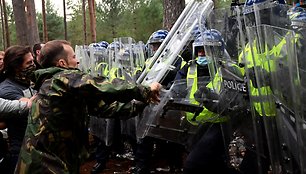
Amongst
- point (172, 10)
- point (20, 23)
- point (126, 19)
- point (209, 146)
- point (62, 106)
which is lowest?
point (209, 146)

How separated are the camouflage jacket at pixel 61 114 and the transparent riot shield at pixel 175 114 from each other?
1490 millimetres

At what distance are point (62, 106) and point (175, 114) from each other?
6.74 feet

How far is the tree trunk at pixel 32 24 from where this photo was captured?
46.5 feet

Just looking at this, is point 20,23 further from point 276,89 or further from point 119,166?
point 276,89

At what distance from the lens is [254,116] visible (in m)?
3.31

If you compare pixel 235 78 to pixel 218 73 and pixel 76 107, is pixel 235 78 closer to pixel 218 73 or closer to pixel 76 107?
pixel 218 73

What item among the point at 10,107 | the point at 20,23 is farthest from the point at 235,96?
the point at 20,23

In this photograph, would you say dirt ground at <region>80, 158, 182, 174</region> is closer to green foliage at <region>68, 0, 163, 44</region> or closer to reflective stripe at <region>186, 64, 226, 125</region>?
reflective stripe at <region>186, 64, 226, 125</region>

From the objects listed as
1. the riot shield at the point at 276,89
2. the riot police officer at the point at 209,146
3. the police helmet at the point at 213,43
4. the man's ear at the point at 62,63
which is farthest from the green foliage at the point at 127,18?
the man's ear at the point at 62,63

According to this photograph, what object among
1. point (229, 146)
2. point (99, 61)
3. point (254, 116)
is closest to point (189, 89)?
point (229, 146)

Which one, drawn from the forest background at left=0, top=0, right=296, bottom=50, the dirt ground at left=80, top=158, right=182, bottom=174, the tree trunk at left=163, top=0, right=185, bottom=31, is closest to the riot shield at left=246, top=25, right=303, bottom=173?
the dirt ground at left=80, top=158, right=182, bottom=174

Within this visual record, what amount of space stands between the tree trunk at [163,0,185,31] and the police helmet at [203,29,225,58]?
5.01 metres

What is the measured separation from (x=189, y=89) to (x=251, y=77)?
1.20 meters

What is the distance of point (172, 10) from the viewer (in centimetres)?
888
